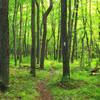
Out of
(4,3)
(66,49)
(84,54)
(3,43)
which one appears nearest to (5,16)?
(4,3)

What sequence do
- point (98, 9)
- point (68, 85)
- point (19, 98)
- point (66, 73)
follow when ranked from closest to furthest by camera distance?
point (19, 98), point (68, 85), point (66, 73), point (98, 9)

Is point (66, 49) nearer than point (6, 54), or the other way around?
point (6, 54)

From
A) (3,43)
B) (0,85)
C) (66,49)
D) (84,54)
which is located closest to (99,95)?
(66,49)

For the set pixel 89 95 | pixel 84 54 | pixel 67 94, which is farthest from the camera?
pixel 84 54

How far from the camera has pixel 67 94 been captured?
7.95 metres

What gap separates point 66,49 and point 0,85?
525 centimetres

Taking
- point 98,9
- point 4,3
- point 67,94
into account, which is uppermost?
point 98,9

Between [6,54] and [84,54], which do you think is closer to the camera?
[6,54]

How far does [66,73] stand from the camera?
10.2m

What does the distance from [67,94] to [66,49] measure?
343cm

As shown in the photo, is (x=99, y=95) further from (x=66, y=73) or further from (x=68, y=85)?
(x=66, y=73)

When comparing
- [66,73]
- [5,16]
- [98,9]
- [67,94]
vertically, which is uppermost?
[98,9]

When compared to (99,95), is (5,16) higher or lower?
higher

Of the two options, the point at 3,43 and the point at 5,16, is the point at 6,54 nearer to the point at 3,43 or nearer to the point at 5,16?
the point at 3,43
